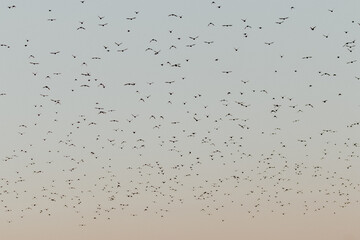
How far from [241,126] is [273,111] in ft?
19.9

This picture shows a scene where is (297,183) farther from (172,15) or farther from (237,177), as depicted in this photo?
(172,15)

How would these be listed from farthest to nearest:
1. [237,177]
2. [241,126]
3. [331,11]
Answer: [237,177]
[241,126]
[331,11]

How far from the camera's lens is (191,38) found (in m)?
59.1

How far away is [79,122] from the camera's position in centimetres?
6838

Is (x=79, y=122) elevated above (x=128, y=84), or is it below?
below

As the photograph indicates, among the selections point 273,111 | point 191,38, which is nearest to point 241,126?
point 273,111

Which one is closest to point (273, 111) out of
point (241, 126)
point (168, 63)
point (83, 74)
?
point (241, 126)

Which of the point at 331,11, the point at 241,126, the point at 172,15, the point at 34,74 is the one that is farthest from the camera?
the point at 241,126

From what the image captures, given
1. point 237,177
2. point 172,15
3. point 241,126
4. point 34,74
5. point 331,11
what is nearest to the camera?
point 331,11

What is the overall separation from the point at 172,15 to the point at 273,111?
527 inches

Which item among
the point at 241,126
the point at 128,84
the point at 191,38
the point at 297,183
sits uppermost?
the point at 191,38

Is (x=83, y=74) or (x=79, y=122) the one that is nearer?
(x=83, y=74)

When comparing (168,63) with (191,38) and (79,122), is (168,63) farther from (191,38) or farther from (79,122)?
(79,122)

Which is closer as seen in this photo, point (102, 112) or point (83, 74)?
point (83, 74)
